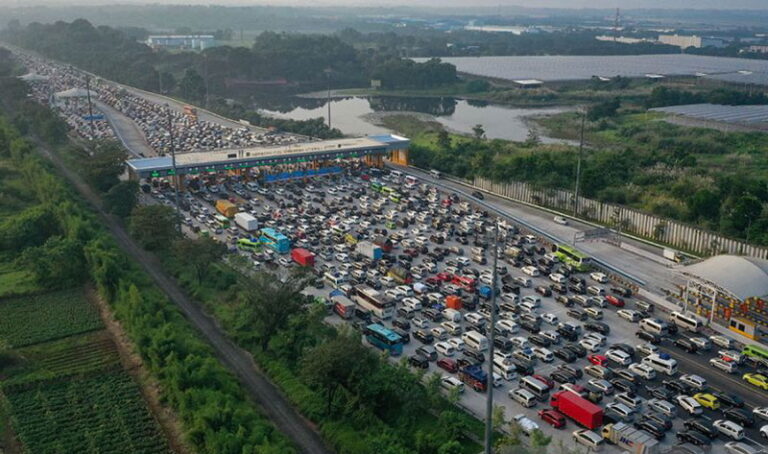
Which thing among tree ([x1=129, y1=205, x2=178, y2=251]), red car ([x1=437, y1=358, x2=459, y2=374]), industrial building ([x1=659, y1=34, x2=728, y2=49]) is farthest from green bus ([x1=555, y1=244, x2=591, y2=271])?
industrial building ([x1=659, y1=34, x2=728, y2=49])

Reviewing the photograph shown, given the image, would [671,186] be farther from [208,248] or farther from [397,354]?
[208,248]

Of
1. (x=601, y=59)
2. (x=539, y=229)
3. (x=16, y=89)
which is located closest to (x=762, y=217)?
(x=539, y=229)

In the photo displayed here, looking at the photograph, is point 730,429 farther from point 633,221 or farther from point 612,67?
point 612,67

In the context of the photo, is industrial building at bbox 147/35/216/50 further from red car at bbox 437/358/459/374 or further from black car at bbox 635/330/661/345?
black car at bbox 635/330/661/345

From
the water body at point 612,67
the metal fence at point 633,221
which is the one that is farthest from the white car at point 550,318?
the water body at point 612,67

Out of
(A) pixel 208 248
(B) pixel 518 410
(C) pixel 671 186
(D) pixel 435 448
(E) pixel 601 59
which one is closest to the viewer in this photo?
(D) pixel 435 448

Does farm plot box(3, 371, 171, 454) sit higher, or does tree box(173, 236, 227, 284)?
tree box(173, 236, 227, 284)
